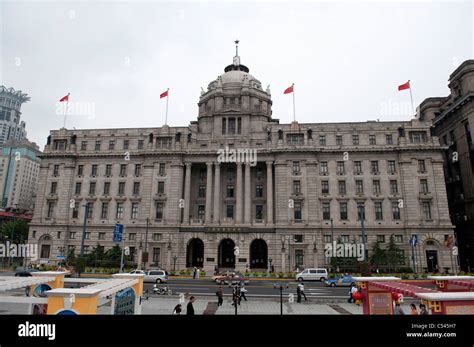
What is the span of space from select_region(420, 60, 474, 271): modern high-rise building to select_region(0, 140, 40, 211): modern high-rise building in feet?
533

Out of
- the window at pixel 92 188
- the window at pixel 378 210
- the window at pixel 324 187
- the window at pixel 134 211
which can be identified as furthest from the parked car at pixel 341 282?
the window at pixel 92 188

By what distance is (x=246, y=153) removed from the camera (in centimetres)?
5784

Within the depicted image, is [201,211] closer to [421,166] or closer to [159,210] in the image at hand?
[159,210]

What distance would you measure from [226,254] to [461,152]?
1821 inches

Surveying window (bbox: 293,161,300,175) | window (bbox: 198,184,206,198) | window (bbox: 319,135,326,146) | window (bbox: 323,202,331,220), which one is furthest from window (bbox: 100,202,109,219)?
window (bbox: 319,135,326,146)

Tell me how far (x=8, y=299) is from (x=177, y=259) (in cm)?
4612

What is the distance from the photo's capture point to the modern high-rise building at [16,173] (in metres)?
145

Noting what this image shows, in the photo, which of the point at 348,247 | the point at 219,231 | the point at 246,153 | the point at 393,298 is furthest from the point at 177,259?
the point at 393,298

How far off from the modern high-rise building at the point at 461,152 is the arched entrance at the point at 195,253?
4532 centimetres

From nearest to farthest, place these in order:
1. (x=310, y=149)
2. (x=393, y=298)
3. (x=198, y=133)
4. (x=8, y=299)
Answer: (x=8, y=299), (x=393, y=298), (x=310, y=149), (x=198, y=133)

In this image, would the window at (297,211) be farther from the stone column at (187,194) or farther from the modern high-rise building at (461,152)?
the modern high-rise building at (461,152)

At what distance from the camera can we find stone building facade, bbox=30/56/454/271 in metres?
52.7
